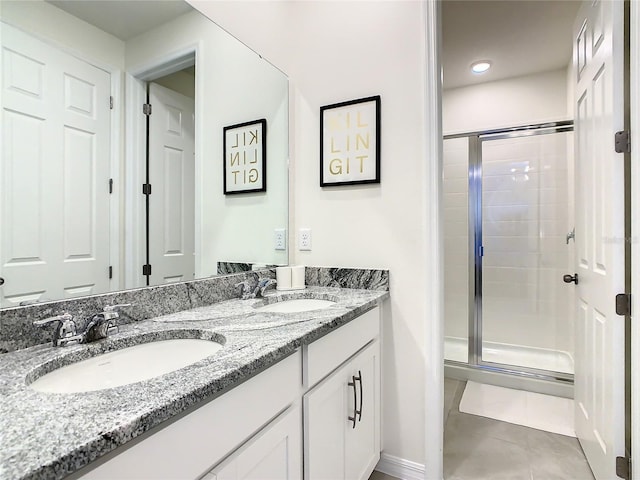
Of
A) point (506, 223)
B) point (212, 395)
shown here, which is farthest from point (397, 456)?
point (506, 223)

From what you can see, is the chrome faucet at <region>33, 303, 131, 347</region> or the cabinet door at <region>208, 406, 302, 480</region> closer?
the cabinet door at <region>208, 406, 302, 480</region>

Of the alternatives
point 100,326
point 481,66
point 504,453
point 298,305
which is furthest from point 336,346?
point 481,66

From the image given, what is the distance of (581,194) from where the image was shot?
5.96ft

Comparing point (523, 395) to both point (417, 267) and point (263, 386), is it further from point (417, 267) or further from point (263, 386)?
point (263, 386)

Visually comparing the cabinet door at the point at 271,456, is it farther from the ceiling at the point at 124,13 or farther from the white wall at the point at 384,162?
the ceiling at the point at 124,13

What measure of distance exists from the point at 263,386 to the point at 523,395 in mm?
2427

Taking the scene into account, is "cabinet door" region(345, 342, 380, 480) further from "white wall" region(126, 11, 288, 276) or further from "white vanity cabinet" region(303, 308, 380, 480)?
"white wall" region(126, 11, 288, 276)

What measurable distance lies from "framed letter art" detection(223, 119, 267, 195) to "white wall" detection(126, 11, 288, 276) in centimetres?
3

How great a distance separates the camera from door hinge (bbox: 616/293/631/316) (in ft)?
4.32

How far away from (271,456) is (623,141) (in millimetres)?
1604

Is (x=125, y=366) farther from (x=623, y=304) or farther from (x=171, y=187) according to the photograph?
(x=623, y=304)

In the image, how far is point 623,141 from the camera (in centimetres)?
133

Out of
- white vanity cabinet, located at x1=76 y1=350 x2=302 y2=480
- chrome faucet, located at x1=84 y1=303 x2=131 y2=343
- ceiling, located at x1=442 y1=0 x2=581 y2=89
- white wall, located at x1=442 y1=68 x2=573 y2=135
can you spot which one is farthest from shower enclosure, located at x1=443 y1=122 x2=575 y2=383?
chrome faucet, located at x1=84 y1=303 x2=131 y2=343

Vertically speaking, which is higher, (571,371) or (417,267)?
(417,267)
